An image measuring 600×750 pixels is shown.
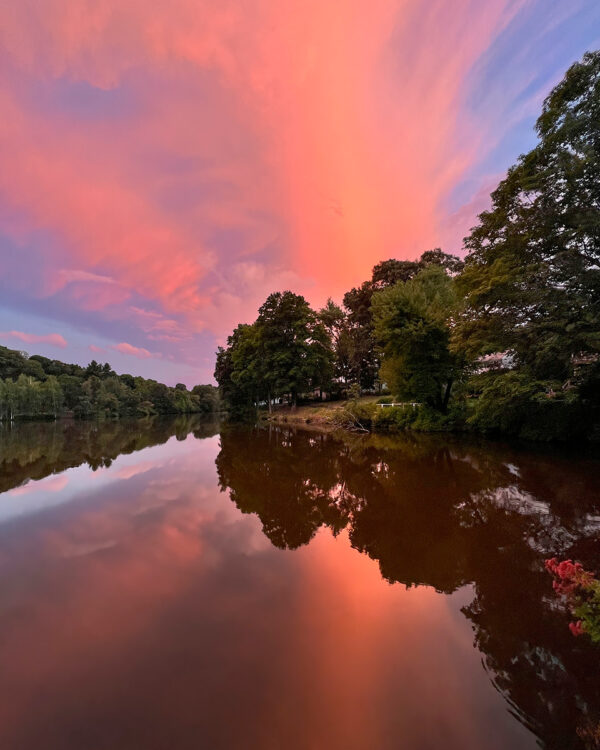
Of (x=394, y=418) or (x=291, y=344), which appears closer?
(x=394, y=418)

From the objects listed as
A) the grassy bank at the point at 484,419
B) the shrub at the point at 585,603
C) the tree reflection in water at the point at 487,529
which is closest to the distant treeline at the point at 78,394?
the grassy bank at the point at 484,419

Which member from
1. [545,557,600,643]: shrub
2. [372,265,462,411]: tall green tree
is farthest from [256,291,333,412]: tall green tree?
[545,557,600,643]: shrub

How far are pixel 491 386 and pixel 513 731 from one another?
1199cm

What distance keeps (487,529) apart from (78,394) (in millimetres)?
78940

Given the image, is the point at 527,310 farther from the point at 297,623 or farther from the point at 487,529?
the point at 297,623

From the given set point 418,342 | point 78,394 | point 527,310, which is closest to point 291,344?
point 418,342

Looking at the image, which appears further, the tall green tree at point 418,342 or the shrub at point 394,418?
the shrub at point 394,418

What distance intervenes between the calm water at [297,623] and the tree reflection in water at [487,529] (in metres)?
0.03

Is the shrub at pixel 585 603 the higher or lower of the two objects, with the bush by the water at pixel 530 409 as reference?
lower

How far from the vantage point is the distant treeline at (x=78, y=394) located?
57.9 meters

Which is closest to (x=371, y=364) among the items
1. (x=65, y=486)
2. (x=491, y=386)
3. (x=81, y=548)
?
(x=491, y=386)

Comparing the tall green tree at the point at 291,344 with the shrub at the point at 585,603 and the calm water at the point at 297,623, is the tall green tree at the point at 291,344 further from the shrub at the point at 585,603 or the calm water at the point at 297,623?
the shrub at the point at 585,603

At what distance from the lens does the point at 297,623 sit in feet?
11.9

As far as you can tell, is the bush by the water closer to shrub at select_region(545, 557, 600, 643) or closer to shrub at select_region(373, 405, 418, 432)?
shrub at select_region(373, 405, 418, 432)
